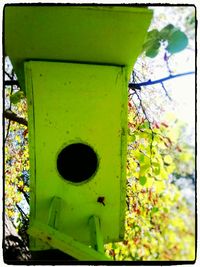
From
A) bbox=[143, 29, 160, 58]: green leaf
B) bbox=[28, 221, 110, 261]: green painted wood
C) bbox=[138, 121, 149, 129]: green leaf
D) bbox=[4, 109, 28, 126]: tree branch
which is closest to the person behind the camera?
bbox=[28, 221, 110, 261]: green painted wood

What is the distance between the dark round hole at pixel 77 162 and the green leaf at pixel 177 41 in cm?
59

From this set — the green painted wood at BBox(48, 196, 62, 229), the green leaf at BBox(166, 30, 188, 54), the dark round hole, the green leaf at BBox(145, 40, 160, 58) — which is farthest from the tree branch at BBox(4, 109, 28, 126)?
the green leaf at BBox(166, 30, 188, 54)

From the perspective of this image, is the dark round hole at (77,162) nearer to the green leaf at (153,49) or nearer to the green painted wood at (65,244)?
the green painted wood at (65,244)

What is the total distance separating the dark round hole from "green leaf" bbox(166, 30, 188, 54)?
59cm

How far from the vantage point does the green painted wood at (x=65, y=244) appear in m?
1.53

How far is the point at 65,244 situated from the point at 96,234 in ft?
0.86

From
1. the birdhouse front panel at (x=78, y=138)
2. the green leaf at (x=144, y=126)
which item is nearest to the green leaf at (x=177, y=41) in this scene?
the birdhouse front panel at (x=78, y=138)

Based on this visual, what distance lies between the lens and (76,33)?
65.4 inches

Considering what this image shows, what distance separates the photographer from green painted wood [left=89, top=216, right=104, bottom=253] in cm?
170

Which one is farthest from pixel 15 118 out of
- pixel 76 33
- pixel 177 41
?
pixel 177 41

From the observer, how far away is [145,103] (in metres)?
3.26

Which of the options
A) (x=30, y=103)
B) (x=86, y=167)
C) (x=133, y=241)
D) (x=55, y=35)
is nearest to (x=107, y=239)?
(x=86, y=167)

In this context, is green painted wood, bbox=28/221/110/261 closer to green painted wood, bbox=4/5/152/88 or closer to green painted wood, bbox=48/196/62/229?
green painted wood, bbox=48/196/62/229

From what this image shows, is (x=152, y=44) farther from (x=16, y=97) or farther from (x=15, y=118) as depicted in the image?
(x=15, y=118)
